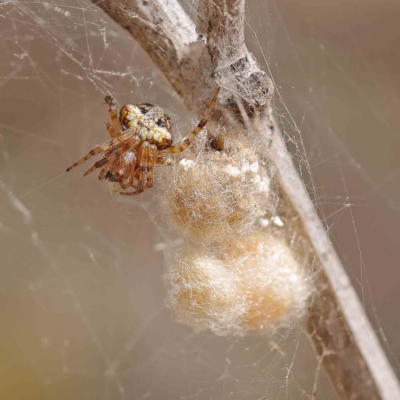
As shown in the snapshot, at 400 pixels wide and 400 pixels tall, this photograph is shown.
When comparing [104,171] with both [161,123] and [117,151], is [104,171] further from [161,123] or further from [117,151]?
[161,123]

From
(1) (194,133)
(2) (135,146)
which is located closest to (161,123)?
(2) (135,146)

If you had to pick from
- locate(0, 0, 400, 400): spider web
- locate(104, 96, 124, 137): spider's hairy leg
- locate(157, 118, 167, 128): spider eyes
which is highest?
locate(104, 96, 124, 137): spider's hairy leg

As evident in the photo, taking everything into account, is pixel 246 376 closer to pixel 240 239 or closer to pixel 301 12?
pixel 240 239

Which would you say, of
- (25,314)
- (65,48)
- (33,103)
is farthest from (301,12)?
(25,314)

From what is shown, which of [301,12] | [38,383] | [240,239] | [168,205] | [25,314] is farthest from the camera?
[301,12]

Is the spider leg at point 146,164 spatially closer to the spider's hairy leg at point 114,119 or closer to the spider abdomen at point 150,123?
the spider abdomen at point 150,123

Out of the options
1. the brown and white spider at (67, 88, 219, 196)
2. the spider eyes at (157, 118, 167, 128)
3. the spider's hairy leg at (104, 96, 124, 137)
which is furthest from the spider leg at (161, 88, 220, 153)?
the spider's hairy leg at (104, 96, 124, 137)

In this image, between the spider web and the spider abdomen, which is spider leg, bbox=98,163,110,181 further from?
the spider web
